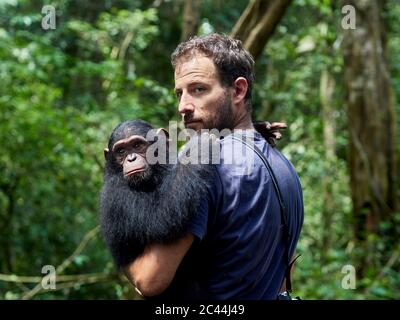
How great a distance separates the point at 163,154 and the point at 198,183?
367 millimetres

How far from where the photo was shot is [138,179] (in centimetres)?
190

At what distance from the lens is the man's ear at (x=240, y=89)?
189 cm

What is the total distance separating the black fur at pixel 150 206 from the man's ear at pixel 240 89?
279 millimetres

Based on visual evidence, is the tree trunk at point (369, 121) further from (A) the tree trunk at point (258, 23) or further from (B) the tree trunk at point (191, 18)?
(A) the tree trunk at point (258, 23)

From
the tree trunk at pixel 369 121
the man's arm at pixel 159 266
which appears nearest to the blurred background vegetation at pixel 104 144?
the tree trunk at pixel 369 121

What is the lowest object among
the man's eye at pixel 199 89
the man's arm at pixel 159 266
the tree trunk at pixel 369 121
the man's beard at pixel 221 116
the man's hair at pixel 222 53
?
the man's arm at pixel 159 266

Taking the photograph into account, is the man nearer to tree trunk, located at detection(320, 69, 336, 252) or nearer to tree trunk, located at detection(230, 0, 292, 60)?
tree trunk, located at detection(230, 0, 292, 60)

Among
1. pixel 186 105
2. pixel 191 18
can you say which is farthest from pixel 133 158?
pixel 191 18

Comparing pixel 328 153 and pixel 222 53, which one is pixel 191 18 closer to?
pixel 222 53

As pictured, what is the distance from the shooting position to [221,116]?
1.87 meters

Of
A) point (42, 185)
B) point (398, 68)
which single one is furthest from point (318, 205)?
point (42, 185)
